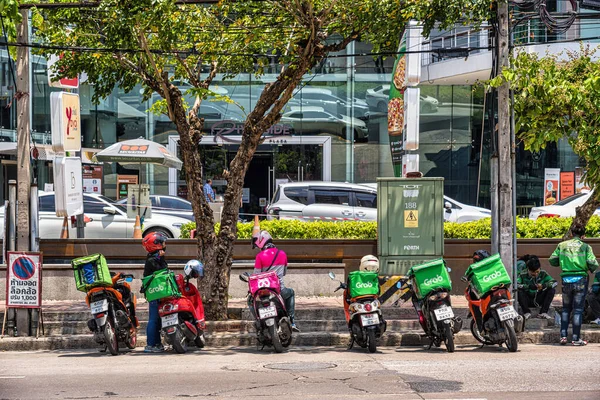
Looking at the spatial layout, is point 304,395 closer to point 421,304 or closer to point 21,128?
point 421,304

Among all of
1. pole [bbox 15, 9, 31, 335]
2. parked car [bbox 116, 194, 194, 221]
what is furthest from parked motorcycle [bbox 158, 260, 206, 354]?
parked car [bbox 116, 194, 194, 221]

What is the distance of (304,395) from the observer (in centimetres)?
856

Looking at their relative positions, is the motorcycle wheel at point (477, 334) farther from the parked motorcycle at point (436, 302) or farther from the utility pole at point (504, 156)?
the utility pole at point (504, 156)

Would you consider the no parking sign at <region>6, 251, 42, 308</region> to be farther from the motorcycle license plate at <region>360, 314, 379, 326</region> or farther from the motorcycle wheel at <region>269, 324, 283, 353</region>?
the motorcycle license plate at <region>360, 314, 379, 326</region>

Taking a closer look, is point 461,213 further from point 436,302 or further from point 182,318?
point 182,318

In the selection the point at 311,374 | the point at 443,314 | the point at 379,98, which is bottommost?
the point at 311,374

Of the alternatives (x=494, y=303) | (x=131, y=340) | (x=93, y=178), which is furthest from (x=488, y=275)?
(x=93, y=178)

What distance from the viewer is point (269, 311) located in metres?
11.5

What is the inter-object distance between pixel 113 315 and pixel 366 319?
134 inches

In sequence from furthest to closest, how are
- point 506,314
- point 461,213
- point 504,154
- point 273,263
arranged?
1. point 461,213
2. point 504,154
3. point 273,263
4. point 506,314

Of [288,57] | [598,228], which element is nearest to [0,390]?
[288,57]

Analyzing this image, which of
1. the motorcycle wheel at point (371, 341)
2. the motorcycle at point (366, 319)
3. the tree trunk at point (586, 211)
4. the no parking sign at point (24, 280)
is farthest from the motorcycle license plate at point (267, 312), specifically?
the tree trunk at point (586, 211)

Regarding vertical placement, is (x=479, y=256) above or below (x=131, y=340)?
above

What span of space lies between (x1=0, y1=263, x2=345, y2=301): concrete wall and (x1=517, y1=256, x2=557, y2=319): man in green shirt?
3.91m
